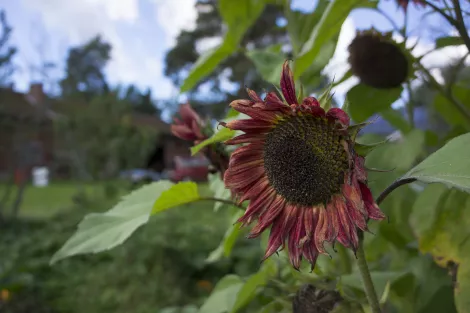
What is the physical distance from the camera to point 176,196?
0.49m

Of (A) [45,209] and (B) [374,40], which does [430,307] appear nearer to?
(B) [374,40]

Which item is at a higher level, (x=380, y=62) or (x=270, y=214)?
(x=380, y=62)

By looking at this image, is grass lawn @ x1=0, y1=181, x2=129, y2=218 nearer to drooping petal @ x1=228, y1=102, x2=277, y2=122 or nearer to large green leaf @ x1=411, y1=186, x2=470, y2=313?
large green leaf @ x1=411, y1=186, x2=470, y2=313

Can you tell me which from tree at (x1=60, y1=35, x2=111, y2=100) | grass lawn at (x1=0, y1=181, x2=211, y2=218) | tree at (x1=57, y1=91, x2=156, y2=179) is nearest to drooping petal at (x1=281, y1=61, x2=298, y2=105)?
grass lawn at (x1=0, y1=181, x2=211, y2=218)

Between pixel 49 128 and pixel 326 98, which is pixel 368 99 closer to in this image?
pixel 326 98

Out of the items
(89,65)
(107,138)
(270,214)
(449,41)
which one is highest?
(89,65)

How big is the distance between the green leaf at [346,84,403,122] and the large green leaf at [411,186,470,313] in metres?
0.11

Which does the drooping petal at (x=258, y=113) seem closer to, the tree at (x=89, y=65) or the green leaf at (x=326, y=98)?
the green leaf at (x=326, y=98)

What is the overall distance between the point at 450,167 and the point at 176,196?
0.85 feet

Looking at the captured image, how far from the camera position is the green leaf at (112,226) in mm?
461

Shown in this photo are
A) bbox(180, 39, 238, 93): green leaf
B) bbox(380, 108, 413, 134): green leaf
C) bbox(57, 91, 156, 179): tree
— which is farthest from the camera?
bbox(57, 91, 156, 179): tree

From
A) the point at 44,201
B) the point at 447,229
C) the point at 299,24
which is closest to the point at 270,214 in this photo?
the point at 447,229

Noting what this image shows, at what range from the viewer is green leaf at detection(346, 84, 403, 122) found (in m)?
0.58

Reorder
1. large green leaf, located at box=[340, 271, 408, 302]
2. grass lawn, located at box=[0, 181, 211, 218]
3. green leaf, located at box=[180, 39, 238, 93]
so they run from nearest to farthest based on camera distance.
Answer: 1. large green leaf, located at box=[340, 271, 408, 302]
2. green leaf, located at box=[180, 39, 238, 93]
3. grass lawn, located at box=[0, 181, 211, 218]
